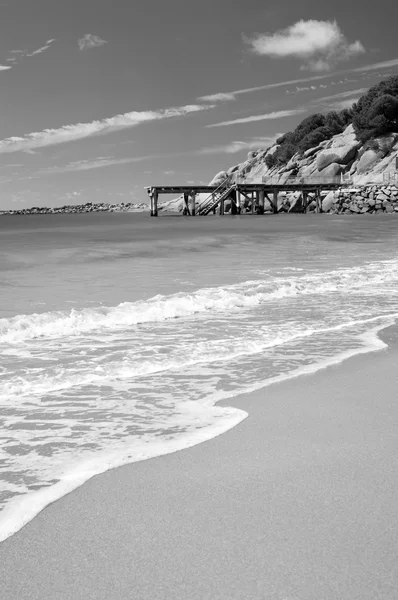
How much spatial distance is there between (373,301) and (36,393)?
20.3 feet

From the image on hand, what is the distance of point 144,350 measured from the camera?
6.20m

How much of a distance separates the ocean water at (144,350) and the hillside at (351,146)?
5670cm

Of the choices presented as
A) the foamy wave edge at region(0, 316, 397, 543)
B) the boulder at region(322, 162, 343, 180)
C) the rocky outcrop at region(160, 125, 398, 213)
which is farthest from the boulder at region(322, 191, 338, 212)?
the foamy wave edge at region(0, 316, 397, 543)

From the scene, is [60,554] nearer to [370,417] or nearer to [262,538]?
[262,538]

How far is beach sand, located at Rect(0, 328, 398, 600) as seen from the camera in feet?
6.97

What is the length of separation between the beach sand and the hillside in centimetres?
6466

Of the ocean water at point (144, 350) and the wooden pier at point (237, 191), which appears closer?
the ocean water at point (144, 350)

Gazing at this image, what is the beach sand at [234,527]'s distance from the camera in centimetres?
212

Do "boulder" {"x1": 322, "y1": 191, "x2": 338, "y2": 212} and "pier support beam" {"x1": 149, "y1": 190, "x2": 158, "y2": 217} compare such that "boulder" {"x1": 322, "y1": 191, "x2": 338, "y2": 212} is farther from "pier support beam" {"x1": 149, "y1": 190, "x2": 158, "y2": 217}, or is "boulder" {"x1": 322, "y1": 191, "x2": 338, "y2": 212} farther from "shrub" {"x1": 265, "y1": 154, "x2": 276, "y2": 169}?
"shrub" {"x1": 265, "y1": 154, "x2": 276, "y2": 169}

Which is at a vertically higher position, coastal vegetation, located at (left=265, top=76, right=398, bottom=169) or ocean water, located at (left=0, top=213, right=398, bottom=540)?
coastal vegetation, located at (left=265, top=76, right=398, bottom=169)

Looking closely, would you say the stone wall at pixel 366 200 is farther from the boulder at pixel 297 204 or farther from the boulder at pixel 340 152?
the boulder at pixel 340 152

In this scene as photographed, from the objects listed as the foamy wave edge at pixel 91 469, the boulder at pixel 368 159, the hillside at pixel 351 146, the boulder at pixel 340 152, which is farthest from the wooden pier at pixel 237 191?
the foamy wave edge at pixel 91 469

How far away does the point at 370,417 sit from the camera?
393cm

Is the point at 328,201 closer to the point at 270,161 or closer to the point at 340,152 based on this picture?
the point at 340,152
